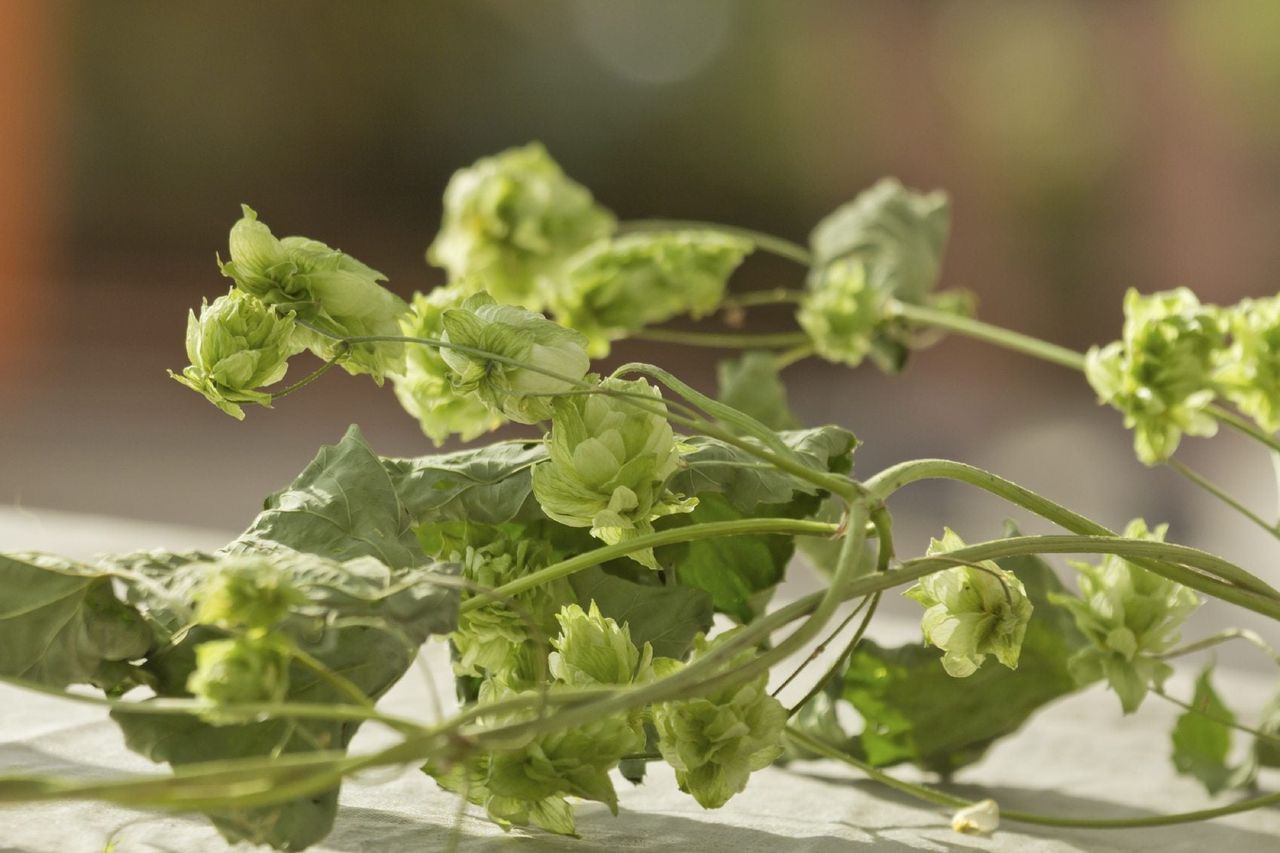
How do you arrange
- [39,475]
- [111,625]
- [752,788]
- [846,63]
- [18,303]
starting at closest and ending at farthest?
[111,625] → [752,788] → [39,475] → [18,303] → [846,63]

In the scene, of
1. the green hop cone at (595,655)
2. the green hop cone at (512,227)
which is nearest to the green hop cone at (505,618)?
the green hop cone at (595,655)

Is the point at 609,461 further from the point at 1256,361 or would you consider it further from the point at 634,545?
the point at 1256,361

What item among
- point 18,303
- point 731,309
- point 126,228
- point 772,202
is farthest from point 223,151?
point 731,309

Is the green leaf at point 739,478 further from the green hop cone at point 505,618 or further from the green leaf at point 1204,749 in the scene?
the green leaf at point 1204,749

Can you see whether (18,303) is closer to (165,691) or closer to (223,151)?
(223,151)

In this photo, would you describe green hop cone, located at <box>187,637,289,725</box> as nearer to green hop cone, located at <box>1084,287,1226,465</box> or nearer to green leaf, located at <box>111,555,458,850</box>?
green leaf, located at <box>111,555,458,850</box>

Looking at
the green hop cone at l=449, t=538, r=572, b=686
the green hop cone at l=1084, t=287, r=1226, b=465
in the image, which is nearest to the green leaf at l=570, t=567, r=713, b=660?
the green hop cone at l=449, t=538, r=572, b=686
